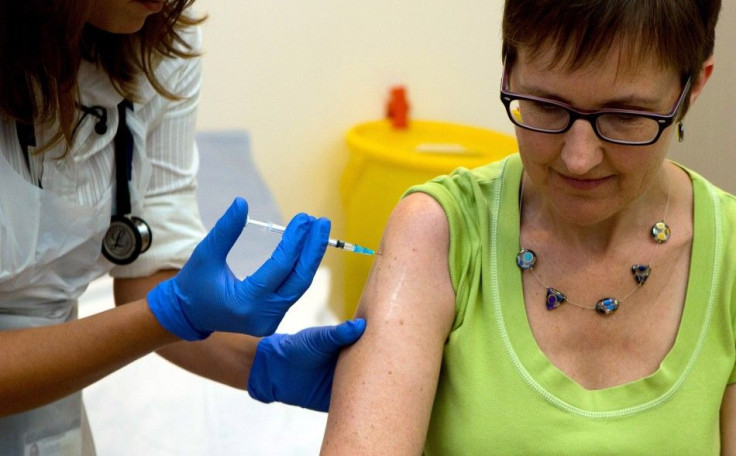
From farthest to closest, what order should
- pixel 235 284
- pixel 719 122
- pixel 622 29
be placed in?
pixel 719 122 < pixel 235 284 < pixel 622 29

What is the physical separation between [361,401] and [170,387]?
4.34 ft

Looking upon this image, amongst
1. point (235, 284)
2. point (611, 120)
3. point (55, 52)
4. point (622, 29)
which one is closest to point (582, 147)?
point (611, 120)

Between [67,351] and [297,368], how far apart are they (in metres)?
0.37

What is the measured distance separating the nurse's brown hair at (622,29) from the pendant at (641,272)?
0.32m

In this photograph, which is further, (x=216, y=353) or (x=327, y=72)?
(x=327, y=72)

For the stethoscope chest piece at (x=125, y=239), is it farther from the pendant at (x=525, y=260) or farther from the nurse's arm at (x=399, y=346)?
the pendant at (x=525, y=260)

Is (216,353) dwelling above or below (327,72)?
below

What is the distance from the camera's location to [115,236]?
1.67m

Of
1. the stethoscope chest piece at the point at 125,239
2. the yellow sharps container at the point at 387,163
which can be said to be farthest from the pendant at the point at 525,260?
the yellow sharps container at the point at 387,163

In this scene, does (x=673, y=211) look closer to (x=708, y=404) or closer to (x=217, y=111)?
(x=708, y=404)

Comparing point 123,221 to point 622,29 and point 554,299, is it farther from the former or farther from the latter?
point 622,29

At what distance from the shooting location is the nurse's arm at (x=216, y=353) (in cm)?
170

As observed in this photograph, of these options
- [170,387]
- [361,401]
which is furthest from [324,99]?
[361,401]

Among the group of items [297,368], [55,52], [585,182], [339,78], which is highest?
[55,52]
